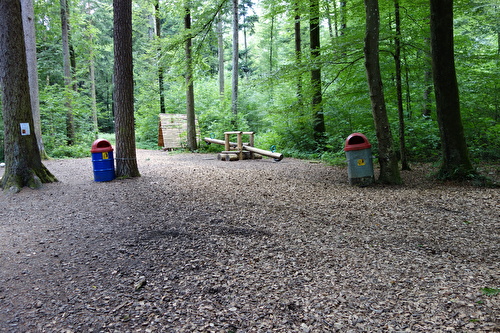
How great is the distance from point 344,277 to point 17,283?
301cm

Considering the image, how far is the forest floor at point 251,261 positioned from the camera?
7.62ft

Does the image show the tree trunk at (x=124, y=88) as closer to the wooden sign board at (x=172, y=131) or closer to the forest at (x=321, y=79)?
the forest at (x=321, y=79)

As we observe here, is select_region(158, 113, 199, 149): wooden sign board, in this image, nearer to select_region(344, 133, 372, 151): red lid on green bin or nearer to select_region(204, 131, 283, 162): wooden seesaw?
select_region(204, 131, 283, 162): wooden seesaw

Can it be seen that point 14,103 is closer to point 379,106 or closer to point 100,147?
point 100,147

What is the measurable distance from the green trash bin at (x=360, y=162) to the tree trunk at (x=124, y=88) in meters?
5.12

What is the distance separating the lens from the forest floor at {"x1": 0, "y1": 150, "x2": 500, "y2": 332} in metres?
2.32

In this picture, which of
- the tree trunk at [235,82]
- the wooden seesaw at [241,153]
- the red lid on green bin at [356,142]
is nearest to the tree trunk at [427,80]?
the red lid on green bin at [356,142]

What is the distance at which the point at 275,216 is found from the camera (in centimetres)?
475

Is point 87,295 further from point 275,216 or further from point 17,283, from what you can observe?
point 275,216

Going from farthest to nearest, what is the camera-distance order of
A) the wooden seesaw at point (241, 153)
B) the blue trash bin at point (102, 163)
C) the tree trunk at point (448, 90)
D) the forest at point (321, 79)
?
1. the wooden seesaw at point (241, 153)
2. the forest at point (321, 79)
3. the blue trash bin at point (102, 163)
4. the tree trunk at point (448, 90)

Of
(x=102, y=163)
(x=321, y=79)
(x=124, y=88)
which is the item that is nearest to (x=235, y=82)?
(x=321, y=79)

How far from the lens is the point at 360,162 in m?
6.75

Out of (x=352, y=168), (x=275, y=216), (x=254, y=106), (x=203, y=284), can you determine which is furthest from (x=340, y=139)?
(x=254, y=106)

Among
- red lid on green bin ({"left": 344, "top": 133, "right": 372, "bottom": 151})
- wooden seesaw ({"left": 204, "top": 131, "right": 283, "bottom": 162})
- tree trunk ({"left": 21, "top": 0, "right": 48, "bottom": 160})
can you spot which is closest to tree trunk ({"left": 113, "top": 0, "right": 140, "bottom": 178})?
wooden seesaw ({"left": 204, "top": 131, "right": 283, "bottom": 162})
